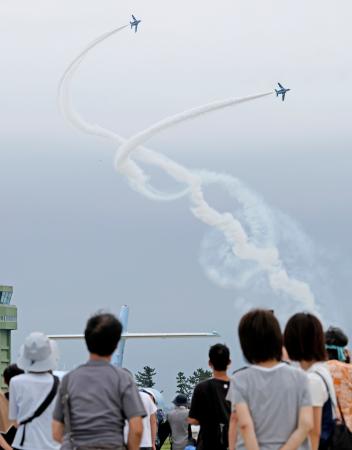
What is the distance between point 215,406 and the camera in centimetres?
1182

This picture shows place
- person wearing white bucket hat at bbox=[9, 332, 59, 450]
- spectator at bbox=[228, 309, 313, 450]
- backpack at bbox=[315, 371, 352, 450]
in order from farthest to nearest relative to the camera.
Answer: person wearing white bucket hat at bbox=[9, 332, 59, 450] < backpack at bbox=[315, 371, 352, 450] < spectator at bbox=[228, 309, 313, 450]

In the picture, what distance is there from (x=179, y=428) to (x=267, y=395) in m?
12.2

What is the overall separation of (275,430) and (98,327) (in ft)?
4.48

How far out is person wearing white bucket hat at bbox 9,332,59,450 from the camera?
9.90m

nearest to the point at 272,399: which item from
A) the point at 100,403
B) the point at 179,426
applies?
the point at 100,403

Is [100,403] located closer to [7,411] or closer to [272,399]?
[272,399]

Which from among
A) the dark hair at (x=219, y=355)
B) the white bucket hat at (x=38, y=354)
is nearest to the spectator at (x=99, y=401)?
the white bucket hat at (x=38, y=354)

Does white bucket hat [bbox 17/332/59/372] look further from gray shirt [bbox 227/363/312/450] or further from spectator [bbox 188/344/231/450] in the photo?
spectator [bbox 188/344/231/450]

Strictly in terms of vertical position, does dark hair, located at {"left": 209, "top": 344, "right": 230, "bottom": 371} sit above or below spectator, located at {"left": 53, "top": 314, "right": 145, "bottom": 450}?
above

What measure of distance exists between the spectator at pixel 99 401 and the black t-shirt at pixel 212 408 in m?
3.35

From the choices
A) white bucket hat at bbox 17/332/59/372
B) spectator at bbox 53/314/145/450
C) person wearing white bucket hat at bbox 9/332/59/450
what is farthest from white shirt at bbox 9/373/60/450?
spectator at bbox 53/314/145/450

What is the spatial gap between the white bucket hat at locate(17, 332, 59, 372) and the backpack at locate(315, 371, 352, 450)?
7.10ft

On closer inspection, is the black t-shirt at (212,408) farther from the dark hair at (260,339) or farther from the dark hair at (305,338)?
the dark hair at (260,339)

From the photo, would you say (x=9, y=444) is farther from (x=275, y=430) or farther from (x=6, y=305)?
(x=6, y=305)
